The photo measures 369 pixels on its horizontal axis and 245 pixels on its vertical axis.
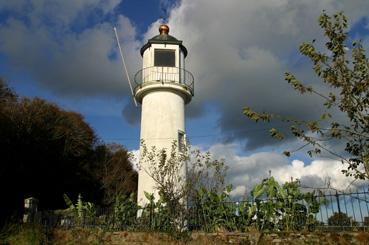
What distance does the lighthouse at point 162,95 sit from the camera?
14873 mm

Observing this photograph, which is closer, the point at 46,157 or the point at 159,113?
the point at 159,113

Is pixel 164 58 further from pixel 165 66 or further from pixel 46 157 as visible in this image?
pixel 46 157

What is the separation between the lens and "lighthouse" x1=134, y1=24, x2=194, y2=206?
14873 mm

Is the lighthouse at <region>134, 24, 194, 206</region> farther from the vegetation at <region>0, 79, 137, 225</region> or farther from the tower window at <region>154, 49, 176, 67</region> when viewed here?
the vegetation at <region>0, 79, 137, 225</region>

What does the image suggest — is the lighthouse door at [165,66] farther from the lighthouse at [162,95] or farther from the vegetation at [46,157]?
the vegetation at [46,157]

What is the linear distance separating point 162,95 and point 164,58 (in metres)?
1.64

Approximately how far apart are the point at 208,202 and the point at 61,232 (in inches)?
183

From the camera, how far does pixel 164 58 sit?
15.9 m

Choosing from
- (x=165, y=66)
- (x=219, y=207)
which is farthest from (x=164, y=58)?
(x=219, y=207)

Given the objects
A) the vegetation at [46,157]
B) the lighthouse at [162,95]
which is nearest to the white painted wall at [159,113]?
the lighthouse at [162,95]

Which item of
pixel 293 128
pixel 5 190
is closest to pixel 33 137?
pixel 5 190

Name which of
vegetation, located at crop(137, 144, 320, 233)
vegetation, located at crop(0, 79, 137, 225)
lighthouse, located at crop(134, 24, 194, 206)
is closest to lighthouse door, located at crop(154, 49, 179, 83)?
lighthouse, located at crop(134, 24, 194, 206)

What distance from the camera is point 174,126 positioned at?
597 inches

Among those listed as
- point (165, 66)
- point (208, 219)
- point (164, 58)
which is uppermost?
point (164, 58)
